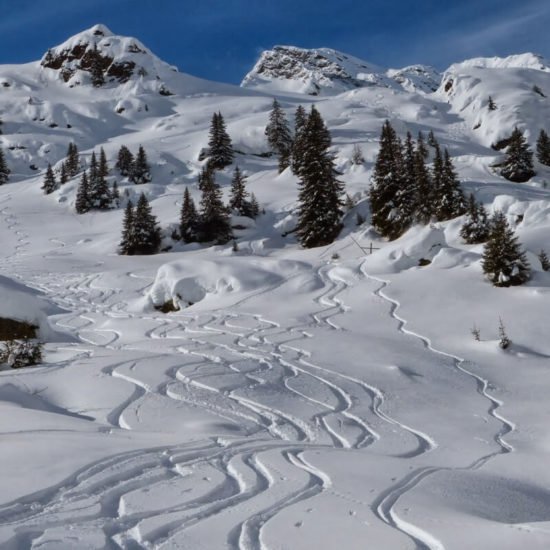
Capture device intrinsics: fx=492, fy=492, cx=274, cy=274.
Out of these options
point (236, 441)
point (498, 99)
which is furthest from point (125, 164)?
point (236, 441)

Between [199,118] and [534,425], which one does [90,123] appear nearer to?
[199,118]

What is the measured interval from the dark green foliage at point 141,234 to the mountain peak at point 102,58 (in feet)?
280

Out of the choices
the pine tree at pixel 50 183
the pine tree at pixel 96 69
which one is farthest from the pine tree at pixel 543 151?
the pine tree at pixel 96 69

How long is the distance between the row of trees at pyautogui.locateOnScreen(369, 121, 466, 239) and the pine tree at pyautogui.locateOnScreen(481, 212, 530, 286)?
482 inches

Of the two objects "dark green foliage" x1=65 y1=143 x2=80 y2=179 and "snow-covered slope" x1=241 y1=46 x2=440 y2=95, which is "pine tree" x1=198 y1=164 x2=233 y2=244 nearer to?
"dark green foliage" x1=65 y1=143 x2=80 y2=179

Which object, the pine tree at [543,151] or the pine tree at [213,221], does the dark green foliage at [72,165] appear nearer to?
the pine tree at [213,221]

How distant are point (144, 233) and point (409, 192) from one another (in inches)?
772

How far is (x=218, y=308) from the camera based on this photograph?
16.9 meters

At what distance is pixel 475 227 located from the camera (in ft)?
73.5

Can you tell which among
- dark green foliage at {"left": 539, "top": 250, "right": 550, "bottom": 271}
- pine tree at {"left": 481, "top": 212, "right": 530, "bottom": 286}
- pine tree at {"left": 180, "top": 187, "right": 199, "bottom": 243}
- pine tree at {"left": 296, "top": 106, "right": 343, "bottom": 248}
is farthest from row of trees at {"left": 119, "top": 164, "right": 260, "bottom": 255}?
pine tree at {"left": 481, "top": 212, "right": 530, "bottom": 286}

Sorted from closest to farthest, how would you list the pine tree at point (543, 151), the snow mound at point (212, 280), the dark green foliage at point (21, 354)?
the dark green foliage at point (21, 354) → the snow mound at point (212, 280) → the pine tree at point (543, 151)

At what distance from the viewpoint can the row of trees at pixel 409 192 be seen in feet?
91.9

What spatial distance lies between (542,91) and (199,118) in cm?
6229

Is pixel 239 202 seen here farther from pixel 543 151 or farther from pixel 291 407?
pixel 543 151
